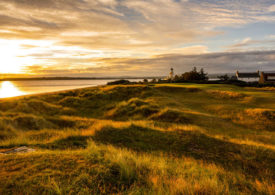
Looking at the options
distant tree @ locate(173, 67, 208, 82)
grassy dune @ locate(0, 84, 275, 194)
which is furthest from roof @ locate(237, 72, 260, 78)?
grassy dune @ locate(0, 84, 275, 194)

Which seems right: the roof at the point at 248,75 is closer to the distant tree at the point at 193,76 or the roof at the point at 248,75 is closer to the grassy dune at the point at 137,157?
the distant tree at the point at 193,76

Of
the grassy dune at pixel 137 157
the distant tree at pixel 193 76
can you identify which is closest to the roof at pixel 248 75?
the distant tree at pixel 193 76

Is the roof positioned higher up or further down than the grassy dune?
higher up

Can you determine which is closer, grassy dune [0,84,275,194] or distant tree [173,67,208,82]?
grassy dune [0,84,275,194]

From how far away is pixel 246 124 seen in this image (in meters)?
17.9

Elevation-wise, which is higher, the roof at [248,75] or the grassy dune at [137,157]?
the roof at [248,75]

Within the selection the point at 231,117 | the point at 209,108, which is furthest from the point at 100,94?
the point at 231,117

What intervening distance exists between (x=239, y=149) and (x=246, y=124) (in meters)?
11.2

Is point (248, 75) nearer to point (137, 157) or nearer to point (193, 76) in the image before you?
point (193, 76)

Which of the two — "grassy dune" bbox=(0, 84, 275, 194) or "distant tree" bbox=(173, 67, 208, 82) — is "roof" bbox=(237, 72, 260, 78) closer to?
"distant tree" bbox=(173, 67, 208, 82)

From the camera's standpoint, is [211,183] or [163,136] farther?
[163,136]

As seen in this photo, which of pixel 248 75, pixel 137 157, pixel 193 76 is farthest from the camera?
pixel 248 75

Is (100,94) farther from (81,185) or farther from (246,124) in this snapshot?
(81,185)

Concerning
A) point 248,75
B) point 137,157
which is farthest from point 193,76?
point 137,157
